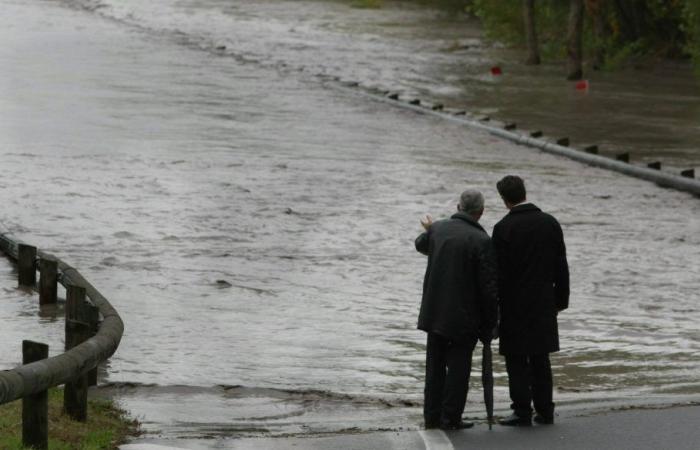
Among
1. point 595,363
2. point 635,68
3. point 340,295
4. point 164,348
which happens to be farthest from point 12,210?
point 635,68

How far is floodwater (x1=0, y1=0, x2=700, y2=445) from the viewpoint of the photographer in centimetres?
1278

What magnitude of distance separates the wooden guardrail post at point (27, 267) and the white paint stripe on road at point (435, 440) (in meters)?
6.79

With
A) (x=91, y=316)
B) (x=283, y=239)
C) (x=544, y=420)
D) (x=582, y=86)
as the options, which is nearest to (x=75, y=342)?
(x=91, y=316)

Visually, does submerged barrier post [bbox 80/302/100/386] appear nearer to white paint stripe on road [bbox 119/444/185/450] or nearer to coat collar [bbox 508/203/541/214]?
white paint stripe on road [bbox 119/444/185/450]

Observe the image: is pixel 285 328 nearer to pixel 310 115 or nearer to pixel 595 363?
pixel 595 363

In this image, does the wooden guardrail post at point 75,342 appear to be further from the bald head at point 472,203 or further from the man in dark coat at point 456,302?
the bald head at point 472,203

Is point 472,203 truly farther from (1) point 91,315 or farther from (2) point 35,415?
(2) point 35,415

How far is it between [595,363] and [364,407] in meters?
2.65

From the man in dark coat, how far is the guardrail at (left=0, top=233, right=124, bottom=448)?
2.05 m

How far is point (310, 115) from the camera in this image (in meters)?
34.6

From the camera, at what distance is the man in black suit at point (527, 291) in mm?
10711

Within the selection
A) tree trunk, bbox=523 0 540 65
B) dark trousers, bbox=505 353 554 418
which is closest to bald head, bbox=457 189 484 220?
dark trousers, bbox=505 353 554 418

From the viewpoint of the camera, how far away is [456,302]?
10539 mm

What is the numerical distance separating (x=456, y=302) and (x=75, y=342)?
2470mm
